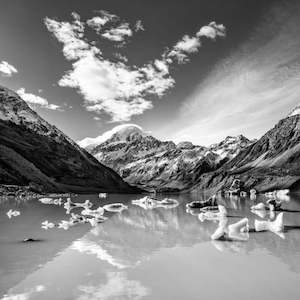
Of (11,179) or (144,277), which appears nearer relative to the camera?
(144,277)

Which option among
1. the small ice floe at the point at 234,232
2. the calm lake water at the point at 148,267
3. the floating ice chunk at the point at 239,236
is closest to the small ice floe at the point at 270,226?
the calm lake water at the point at 148,267

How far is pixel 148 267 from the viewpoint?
16656 millimetres

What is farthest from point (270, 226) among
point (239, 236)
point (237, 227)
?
point (239, 236)

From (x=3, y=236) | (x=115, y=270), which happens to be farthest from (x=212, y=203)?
(x=115, y=270)

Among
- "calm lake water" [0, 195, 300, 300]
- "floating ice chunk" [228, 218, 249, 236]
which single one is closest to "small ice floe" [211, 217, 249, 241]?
"floating ice chunk" [228, 218, 249, 236]

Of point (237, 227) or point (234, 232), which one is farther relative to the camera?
point (237, 227)

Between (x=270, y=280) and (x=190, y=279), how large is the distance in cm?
347

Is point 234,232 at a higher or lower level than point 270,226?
lower

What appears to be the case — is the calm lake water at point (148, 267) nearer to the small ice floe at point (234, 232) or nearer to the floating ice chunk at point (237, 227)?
the small ice floe at point (234, 232)

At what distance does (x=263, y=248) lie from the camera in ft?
68.3

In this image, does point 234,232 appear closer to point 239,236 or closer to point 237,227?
point 237,227

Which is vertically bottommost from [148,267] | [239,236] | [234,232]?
[148,267]

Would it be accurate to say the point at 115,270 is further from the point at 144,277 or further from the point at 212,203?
the point at 212,203

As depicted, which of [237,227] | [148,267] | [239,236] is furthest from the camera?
[237,227]
